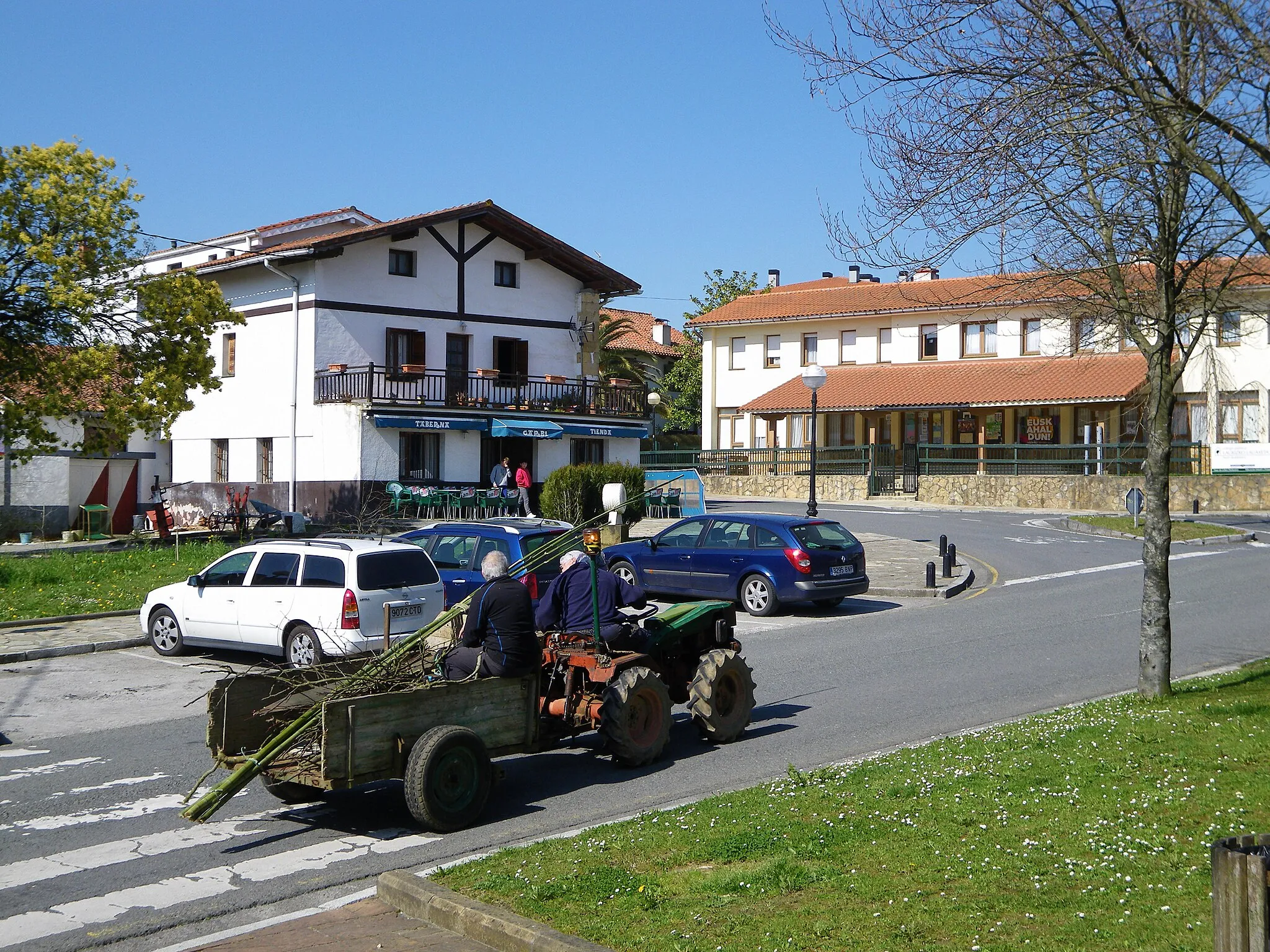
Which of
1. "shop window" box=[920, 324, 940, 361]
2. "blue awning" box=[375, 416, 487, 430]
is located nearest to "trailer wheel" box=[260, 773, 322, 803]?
"blue awning" box=[375, 416, 487, 430]


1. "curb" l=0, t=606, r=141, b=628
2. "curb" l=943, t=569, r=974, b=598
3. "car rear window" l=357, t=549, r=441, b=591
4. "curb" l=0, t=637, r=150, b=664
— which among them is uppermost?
"car rear window" l=357, t=549, r=441, b=591

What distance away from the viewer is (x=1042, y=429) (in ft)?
165

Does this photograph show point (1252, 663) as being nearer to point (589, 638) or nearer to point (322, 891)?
point (589, 638)

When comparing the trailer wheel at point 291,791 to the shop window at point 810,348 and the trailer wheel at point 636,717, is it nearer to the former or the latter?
the trailer wheel at point 636,717

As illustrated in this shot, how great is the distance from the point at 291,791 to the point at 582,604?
262 cm

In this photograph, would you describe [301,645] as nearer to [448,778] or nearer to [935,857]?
[448,778]

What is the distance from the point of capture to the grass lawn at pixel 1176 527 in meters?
32.4

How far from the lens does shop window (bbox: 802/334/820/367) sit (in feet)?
190

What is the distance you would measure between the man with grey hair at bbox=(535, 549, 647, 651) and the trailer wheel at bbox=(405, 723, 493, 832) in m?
1.69

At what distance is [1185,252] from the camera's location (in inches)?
399

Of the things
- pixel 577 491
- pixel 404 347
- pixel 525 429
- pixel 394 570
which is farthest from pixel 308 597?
pixel 404 347

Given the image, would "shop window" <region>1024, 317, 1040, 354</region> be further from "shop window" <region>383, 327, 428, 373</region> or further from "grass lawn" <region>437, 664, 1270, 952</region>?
"grass lawn" <region>437, 664, 1270, 952</region>

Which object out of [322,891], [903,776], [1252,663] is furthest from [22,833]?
[1252,663]

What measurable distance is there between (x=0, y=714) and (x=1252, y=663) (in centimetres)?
1304
